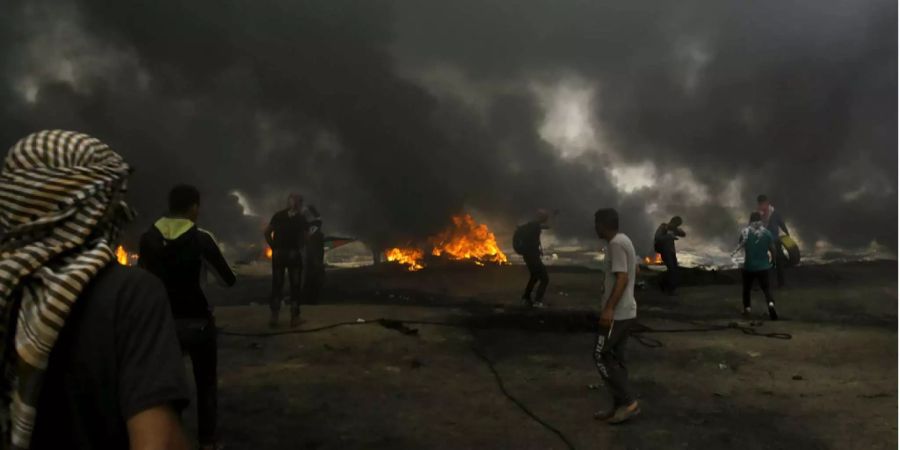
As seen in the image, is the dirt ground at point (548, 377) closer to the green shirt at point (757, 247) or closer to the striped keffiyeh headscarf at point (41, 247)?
the green shirt at point (757, 247)

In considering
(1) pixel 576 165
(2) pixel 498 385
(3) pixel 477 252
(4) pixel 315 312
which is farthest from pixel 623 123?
(2) pixel 498 385

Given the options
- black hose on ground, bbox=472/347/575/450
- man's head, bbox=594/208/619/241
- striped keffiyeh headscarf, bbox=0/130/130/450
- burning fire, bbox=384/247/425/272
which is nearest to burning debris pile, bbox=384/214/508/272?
burning fire, bbox=384/247/425/272

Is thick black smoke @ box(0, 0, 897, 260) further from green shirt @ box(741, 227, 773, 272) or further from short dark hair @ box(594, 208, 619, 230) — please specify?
short dark hair @ box(594, 208, 619, 230)

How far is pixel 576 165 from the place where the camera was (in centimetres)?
1192

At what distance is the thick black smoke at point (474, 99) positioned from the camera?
1062 cm

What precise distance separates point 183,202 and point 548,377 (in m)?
3.47

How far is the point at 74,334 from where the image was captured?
41.5 inches

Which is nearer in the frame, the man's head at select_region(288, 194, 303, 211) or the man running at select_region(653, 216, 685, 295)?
the man's head at select_region(288, 194, 303, 211)

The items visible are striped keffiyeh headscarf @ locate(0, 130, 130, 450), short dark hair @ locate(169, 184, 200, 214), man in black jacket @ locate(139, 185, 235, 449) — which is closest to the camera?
striped keffiyeh headscarf @ locate(0, 130, 130, 450)

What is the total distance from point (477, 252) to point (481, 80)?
135 inches

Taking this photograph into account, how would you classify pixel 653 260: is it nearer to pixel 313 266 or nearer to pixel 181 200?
pixel 313 266

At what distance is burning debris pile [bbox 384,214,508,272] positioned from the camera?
12.1 metres

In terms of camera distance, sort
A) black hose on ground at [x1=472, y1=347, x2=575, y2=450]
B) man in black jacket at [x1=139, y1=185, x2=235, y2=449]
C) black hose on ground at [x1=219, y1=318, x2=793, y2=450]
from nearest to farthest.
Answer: man in black jacket at [x1=139, y1=185, x2=235, y2=449], black hose on ground at [x1=472, y1=347, x2=575, y2=450], black hose on ground at [x1=219, y1=318, x2=793, y2=450]

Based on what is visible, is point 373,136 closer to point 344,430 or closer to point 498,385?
point 498,385
